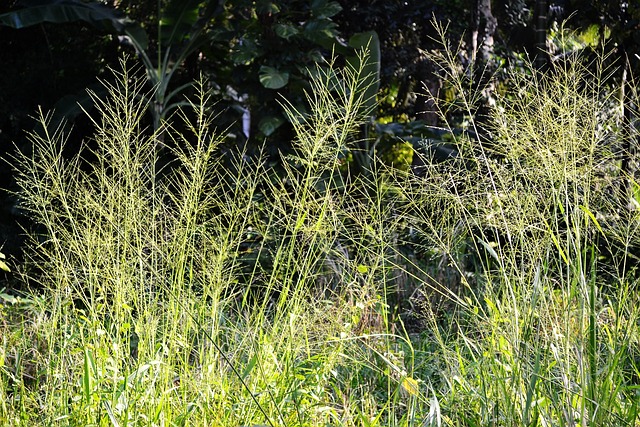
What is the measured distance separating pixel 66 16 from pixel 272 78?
5.45ft

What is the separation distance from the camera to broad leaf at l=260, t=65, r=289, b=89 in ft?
19.3

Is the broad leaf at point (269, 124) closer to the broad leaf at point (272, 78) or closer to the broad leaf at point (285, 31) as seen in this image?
the broad leaf at point (272, 78)

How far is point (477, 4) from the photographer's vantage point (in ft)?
22.5

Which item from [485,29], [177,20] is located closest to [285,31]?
[177,20]

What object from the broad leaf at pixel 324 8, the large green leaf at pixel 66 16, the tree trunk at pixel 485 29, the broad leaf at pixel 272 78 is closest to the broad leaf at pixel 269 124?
the broad leaf at pixel 272 78

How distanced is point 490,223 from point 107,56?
6145 millimetres

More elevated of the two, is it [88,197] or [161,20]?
[88,197]

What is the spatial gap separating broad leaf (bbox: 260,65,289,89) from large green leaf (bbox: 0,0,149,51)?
1.01 metres

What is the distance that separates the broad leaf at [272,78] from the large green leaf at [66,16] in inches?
39.9

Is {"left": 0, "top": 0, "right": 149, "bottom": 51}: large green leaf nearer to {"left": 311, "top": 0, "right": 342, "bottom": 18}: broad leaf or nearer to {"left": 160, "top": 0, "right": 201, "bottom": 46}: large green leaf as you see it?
{"left": 160, "top": 0, "right": 201, "bottom": 46}: large green leaf

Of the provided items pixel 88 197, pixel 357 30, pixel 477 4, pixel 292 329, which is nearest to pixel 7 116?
pixel 357 30

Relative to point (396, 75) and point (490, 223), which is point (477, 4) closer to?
point (396, 75)

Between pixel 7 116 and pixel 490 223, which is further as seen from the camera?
pixel 7 116

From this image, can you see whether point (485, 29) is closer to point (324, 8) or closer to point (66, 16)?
point (324, 8)
